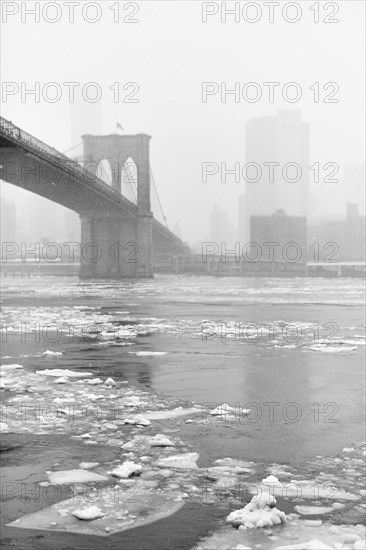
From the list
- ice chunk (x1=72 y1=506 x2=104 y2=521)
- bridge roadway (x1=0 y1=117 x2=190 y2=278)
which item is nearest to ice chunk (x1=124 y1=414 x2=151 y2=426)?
ice chunk (x1=72 y1=506 x2=104 y2=521)

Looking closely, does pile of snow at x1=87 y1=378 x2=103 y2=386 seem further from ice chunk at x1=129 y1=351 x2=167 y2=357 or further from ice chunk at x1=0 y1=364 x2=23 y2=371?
ice chunk at x1=129 y1=351 x2=167 y2=357

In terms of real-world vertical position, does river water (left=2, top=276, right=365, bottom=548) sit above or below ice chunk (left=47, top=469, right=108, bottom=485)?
below

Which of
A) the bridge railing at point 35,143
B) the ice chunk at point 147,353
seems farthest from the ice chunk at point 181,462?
the bridge railing at point 35,143

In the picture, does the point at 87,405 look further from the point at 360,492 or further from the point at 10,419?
the point at 360,492

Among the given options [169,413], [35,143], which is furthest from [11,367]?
[35,143]

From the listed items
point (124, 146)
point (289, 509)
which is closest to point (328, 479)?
point (289, 509)

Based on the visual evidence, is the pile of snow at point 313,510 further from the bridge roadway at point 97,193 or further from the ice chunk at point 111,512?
the bridge roadway at point 97,193
